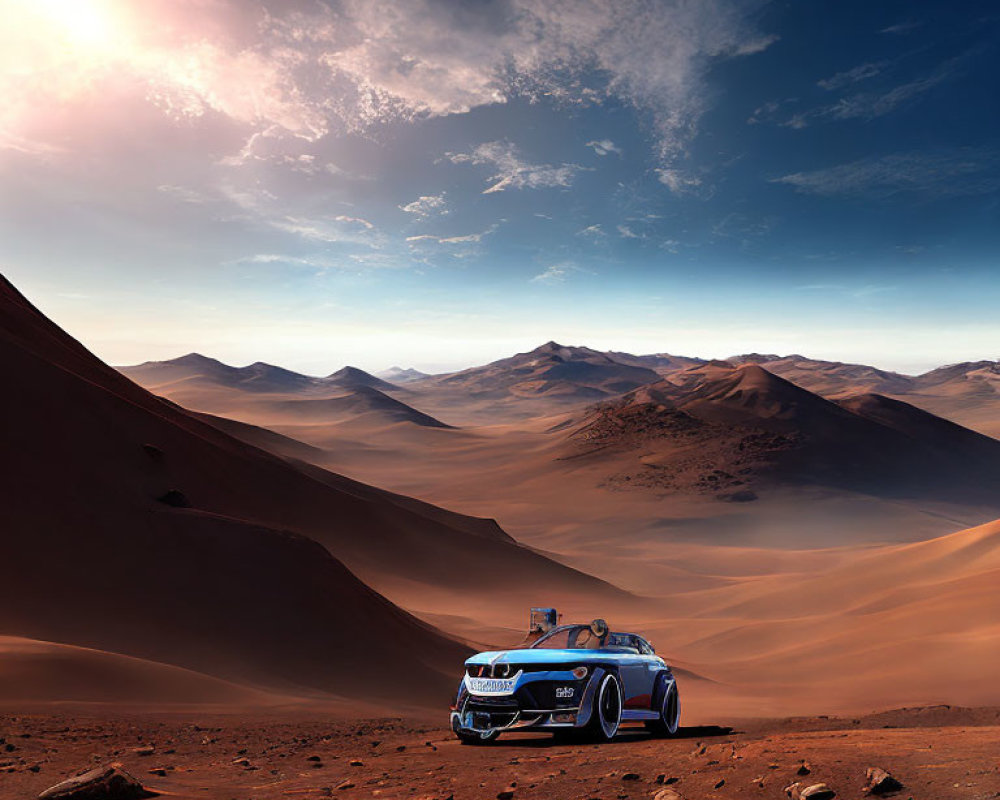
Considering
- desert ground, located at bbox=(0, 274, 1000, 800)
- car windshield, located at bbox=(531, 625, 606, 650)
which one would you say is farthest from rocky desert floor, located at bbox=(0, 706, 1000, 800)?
car windshield, located at bbox=(531, 625, 606, 650)

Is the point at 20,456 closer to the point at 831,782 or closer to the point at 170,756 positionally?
the point at 170,756

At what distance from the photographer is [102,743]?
965 cm

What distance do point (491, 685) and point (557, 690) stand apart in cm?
79

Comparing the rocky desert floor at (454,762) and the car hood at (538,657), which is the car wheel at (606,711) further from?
the car hood at (538,657)

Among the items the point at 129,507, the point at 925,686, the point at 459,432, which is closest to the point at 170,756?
the point at 129,507

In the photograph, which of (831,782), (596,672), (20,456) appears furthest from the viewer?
(20,456)

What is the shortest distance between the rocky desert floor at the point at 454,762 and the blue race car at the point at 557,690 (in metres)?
0.30

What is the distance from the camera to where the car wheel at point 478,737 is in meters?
9.52

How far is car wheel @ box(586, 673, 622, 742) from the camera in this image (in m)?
9.28

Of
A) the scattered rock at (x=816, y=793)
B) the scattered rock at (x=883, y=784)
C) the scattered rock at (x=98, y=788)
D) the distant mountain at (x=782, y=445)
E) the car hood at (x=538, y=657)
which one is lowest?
the scattered rock at (x=98, y=788)

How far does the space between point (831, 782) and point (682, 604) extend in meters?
43.9

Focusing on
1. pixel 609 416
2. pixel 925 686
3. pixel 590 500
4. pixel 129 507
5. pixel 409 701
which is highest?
pixel 609 416

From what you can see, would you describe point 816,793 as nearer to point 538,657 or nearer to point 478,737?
point 538,657

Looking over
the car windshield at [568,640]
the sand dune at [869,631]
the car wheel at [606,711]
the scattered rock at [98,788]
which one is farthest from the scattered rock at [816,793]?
the sand dune at [869,631]
